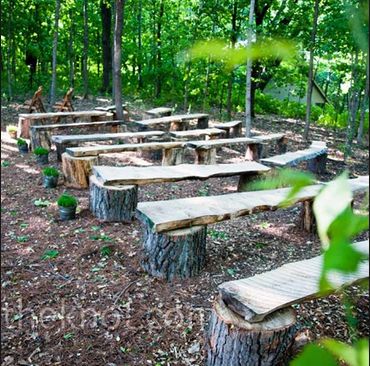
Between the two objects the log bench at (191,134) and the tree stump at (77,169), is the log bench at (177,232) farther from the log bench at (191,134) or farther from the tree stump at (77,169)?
the log bench at (191,134)

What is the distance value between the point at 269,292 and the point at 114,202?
247cm

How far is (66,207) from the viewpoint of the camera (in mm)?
4438

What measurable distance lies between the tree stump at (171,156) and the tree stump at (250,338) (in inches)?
180

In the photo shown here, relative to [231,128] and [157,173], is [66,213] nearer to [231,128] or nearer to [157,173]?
[157,173]

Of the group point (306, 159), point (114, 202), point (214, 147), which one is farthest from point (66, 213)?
point (306, 159)

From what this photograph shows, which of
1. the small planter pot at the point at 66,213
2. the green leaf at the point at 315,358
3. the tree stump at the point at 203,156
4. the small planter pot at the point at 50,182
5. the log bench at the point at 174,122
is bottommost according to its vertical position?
the small planter pot at the point at 66,213

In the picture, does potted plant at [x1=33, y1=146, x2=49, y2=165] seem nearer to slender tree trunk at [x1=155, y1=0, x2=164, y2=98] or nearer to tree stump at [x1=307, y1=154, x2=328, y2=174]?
tree stump at [x1=307, y1=154, x2=328, y2=174]

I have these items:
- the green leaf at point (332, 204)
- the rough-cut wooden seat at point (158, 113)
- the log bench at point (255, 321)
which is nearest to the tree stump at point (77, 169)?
the log bench at point (255, 321)

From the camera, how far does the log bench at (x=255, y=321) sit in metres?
2.19

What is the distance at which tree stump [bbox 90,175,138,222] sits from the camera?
4.38m

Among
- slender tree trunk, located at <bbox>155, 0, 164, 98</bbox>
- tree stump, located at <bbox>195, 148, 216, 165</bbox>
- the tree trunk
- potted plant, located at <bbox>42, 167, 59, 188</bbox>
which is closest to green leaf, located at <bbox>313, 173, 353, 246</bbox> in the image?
potted plant, located at <bbox>42, 167, 59, 188</bbox>

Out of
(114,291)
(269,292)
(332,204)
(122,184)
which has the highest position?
(332,204)

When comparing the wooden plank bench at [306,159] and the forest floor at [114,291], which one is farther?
the wooden plank bench at [306,159]

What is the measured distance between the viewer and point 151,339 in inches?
106
